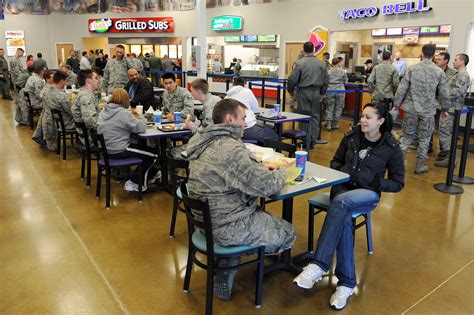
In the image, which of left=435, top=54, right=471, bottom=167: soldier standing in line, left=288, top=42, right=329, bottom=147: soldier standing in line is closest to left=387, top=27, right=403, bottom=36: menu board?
left=435, top=54, right=471, bottom=167: soldier standing in line

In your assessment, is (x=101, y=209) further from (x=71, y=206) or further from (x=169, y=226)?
(x=169, y=226)

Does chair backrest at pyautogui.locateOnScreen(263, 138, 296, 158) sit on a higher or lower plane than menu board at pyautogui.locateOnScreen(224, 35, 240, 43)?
lower

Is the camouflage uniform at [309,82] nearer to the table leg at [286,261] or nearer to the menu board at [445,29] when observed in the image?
the table leg at [286,261]

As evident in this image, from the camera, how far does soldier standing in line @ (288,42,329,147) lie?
6.59 m

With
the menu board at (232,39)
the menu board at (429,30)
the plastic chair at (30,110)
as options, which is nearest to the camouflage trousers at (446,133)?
the menu board at (429,30)

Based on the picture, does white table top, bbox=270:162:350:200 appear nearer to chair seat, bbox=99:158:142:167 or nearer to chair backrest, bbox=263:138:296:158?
chair backrest, bbox=263:138:296:158

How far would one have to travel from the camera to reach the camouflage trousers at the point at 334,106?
861 cm

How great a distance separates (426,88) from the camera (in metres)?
5.24

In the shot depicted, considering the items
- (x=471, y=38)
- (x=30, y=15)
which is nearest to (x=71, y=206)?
(x=471, y=38)

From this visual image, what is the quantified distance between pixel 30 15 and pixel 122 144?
56.8ft

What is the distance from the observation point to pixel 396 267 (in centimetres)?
319

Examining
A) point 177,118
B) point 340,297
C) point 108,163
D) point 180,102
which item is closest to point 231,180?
point 340,297

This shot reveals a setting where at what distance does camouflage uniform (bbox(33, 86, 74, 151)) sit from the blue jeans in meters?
4.91

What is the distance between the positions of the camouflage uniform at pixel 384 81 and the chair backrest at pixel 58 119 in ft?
17.8
